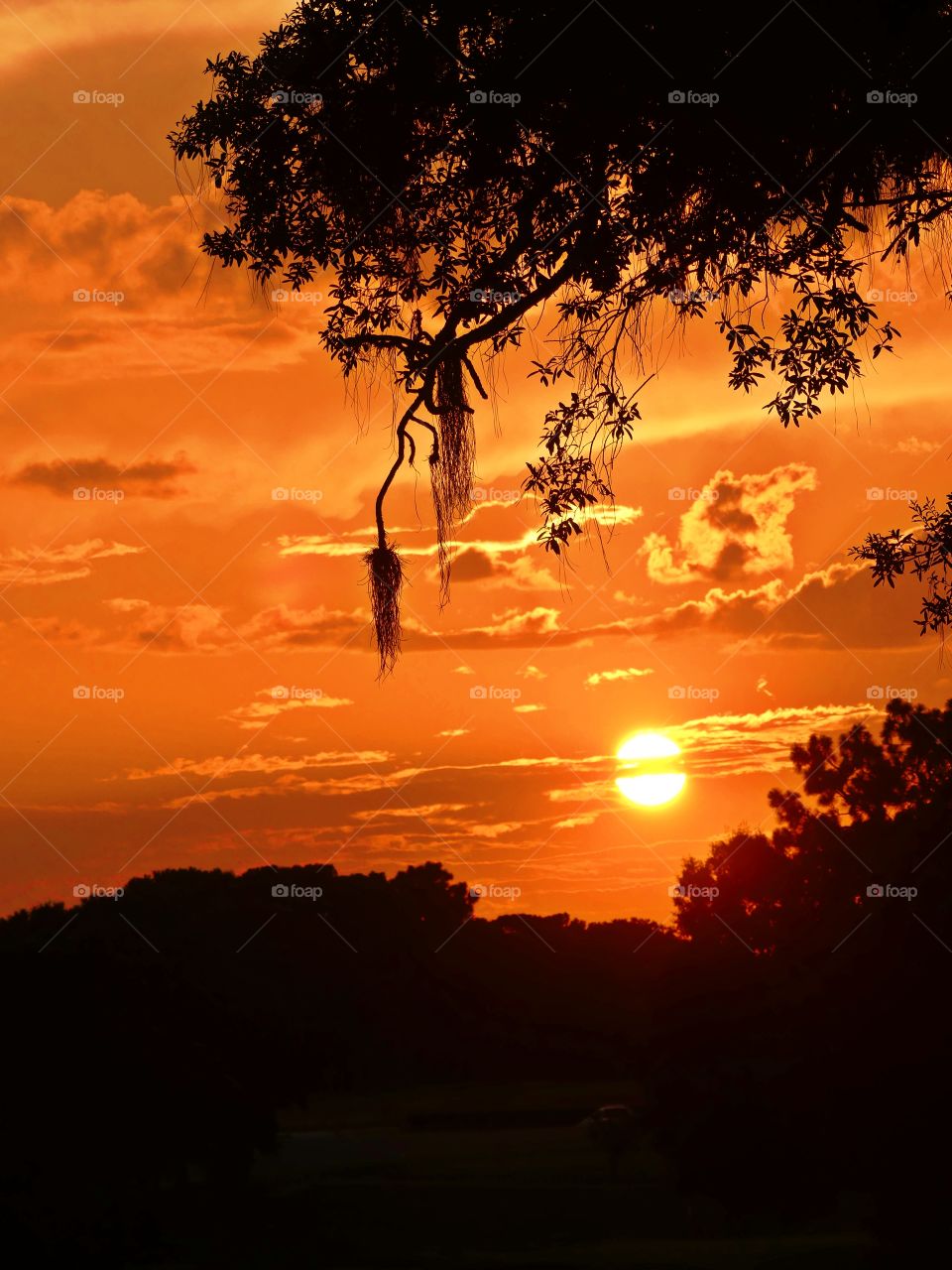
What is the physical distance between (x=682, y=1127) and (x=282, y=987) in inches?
442

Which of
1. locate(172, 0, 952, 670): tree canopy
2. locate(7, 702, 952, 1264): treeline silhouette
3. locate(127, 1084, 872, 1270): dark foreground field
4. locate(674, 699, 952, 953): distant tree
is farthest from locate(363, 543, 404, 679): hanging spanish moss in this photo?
locate(127, 1084, 872, 1270): dark foreground field

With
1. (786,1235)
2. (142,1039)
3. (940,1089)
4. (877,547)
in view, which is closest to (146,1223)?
(142,1039)

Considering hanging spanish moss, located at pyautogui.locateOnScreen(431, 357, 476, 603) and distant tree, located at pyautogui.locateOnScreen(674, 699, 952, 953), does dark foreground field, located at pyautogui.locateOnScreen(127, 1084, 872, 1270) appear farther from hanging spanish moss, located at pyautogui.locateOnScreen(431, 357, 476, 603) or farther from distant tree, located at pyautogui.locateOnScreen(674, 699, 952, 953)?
hanging spanish moss, located at pyautogui.locateOnScreen(431, 357, 476, 603)

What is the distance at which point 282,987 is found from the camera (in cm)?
3284

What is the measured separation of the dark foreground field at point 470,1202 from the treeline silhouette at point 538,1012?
1.40 meters

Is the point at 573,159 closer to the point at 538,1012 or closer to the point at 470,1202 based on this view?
the point at 538,1012

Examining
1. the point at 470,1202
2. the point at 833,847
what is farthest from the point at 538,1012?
the point at 470,1202

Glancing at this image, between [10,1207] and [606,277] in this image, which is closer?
[606,277]

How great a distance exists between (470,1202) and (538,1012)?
47.6ft

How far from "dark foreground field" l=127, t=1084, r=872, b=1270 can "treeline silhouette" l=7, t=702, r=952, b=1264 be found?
1.40 metres

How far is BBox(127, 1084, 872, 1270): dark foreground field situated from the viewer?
3469cm

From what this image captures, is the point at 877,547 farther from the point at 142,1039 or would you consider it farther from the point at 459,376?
the point at 142,1039

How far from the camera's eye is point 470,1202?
4600cm

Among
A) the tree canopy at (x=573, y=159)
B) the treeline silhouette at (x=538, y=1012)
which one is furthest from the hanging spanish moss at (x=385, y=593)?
the treeline silhouette at (x=538, y=1012)
